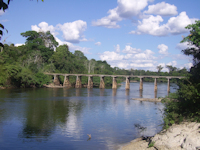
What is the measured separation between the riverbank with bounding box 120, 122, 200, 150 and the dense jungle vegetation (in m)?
1.25

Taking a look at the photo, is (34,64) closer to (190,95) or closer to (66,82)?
(66,82)

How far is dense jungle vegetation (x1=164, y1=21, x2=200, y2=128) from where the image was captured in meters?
16.5

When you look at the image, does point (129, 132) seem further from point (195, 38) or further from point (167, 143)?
point (195, 38)

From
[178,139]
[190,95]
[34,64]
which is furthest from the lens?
[34,64]

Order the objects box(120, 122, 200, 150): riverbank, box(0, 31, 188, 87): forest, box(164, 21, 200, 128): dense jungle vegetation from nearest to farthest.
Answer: box(120, 122, 200, 150): riverbank < box(164, 21, 200, 128): dense jungle vegetation < box(0, 31, 188, 87): forest

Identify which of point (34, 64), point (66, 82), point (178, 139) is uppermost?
point (34, 64)

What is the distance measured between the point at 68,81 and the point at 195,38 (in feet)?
290

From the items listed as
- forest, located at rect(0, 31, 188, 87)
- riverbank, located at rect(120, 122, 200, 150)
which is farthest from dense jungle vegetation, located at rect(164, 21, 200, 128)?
forest, located at rect(0, 31, 188, 87)

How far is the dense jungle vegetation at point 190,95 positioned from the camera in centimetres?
1645

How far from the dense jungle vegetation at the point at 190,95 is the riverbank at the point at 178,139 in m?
1.25

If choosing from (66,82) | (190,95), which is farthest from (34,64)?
(190,95)

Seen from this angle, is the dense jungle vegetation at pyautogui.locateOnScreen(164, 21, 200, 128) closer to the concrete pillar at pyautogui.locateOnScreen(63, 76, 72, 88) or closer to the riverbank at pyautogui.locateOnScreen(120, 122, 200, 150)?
the riverbank at pyautogui.locateOnScreen(120, 122, 200, 150)

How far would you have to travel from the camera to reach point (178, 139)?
14289mm

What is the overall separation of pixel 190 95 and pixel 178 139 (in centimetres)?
409
